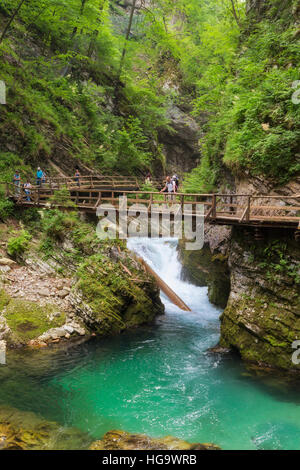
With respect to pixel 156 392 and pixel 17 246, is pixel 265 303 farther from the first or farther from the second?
pixel 17 246

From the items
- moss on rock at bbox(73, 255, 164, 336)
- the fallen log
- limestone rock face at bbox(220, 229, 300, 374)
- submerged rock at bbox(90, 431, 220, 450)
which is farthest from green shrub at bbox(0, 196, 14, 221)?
submerged rock at bbox(90, 431, 220, 450)

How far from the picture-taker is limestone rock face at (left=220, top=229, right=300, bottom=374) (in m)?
10.3

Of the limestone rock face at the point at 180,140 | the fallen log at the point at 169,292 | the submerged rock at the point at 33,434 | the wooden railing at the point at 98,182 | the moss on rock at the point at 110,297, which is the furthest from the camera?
the limestone rock face at the point at 180,140

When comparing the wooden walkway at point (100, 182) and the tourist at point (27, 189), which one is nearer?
the tourist at point (27, 189)

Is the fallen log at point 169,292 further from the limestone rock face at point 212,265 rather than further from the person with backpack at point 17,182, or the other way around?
the person with backpack at point 17,182

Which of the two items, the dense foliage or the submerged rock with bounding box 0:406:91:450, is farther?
the dense foliage

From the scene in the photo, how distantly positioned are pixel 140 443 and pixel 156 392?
9.02 ft

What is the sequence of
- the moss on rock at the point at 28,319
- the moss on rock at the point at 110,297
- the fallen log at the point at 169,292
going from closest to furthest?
the moss on rock at the point at 28,319, the moss on rock at the point at 110,297, the fallen log at the point at 169,292

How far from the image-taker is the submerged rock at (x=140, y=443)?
275 inches

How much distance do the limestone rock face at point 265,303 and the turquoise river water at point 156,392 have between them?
0.87 meters

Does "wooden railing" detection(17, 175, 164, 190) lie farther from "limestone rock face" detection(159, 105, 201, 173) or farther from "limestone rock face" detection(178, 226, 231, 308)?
"limestone rock face" detection(159, 105, 201, 173)

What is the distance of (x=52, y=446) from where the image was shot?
6977mm

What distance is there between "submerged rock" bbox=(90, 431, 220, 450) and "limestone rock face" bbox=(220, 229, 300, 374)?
4.39 metres

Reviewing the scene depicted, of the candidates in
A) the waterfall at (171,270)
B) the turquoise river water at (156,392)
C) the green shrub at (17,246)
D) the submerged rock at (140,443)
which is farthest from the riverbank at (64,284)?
the submerged rock at (140,443)
